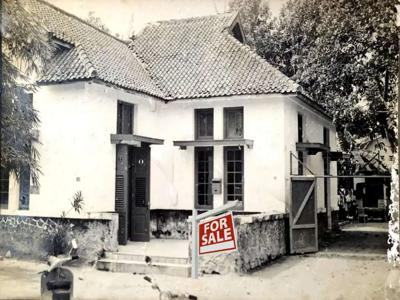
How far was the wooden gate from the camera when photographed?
9859 millimetres

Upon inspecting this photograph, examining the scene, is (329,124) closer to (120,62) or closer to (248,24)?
(248,24)

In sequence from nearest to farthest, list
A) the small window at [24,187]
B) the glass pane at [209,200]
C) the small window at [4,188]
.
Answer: the small window at [4,188], the small window at [24,187], the glass pane at [209,200]

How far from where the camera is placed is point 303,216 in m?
10.0

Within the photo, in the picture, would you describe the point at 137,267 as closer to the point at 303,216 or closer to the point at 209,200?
the point at 209,200

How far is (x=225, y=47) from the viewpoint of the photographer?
1087 cm

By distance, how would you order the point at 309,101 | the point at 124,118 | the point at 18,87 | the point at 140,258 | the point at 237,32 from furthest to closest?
the point at 237,32 < the point at 309,101 < the point at 124,118 < the point at 140,258 < the point at 18,87

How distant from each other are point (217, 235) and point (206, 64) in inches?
256

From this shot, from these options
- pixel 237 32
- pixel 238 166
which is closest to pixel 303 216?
pixel 238 166

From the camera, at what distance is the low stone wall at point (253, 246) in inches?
302

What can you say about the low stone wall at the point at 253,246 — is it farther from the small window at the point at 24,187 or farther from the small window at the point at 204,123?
the small window at the point at 24,187

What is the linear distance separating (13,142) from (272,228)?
5.01 m

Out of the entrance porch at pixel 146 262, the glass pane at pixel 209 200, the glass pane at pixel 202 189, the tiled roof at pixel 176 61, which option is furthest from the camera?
the glass pane at pixel 202 189

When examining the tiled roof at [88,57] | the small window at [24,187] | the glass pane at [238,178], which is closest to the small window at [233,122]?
the glass pane at [238,178]

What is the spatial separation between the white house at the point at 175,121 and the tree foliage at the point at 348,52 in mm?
939
